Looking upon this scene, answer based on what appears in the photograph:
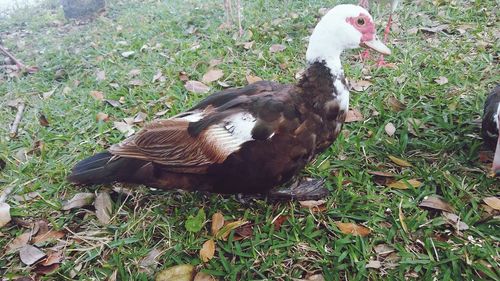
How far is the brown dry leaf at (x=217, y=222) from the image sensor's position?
195 centimetres

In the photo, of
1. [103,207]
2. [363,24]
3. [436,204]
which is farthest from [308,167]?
[103,207]

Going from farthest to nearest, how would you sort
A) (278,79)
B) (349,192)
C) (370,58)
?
(370,58)
(278,79)
(349,192)

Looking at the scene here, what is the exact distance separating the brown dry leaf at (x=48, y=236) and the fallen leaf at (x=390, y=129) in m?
1.87

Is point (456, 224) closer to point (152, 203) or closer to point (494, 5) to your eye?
point (152, 203)

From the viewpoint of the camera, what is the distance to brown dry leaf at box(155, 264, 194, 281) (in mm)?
1750

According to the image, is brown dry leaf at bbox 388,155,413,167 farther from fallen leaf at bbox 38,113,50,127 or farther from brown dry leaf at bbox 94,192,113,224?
fallen leaf at bbox 38,113,50,127

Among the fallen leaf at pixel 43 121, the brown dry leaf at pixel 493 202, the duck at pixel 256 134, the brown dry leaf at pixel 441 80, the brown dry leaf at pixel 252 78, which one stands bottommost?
the brown dry leaf at pixel 441 80

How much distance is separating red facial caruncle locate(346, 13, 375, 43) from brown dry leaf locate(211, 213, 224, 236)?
109 cm

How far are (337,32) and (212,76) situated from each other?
159 cm

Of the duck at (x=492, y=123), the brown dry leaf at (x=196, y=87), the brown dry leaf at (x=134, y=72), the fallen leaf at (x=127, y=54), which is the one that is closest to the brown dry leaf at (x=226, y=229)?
the duck at (x=492, y=123)

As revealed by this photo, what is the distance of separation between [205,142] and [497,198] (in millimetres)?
1370

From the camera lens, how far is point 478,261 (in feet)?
5.32

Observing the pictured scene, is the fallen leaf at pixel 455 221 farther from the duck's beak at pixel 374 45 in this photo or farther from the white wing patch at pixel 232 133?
the white wing patch at pixel 232 133

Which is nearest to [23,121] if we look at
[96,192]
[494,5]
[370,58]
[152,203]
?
[96,192]
